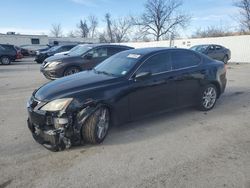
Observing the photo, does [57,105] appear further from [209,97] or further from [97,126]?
[209,97]

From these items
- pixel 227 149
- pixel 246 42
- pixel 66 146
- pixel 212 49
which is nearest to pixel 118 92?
pixel 66 146

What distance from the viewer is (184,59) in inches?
236

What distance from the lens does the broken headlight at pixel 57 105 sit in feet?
13.7

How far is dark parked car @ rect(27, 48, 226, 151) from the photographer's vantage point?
13.9 ft

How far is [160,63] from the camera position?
550 centimetres

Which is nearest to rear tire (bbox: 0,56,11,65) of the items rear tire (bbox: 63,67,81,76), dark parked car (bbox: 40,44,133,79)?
dark parked car (bbox: 40,44,133,79)

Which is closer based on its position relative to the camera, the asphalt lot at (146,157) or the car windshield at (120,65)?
the asphalt lot at (146,157)

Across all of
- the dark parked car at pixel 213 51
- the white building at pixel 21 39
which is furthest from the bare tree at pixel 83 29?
the dark parked car at pixel 213 51

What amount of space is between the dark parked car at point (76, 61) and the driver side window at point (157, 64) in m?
5.75

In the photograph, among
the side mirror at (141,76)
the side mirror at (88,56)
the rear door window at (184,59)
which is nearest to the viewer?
the side mirror at (141,76)

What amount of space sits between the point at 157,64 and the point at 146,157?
215 centimetres

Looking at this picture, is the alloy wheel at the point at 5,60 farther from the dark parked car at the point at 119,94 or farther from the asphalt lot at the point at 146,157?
the dark parked car at the point at 119,94

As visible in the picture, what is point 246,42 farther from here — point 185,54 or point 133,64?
point 133,64

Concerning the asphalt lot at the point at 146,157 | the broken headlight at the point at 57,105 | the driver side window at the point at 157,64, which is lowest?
the asphalt lot at the point at 146,157
